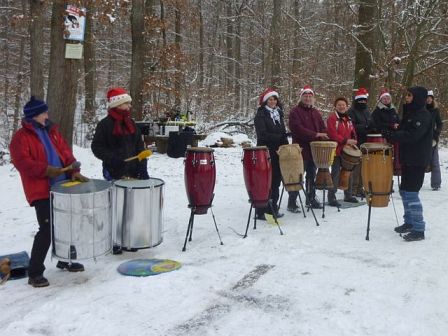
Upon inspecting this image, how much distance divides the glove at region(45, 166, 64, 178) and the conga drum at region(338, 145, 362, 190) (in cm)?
469

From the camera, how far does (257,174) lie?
6.05 metres

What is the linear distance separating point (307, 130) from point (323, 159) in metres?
0.51

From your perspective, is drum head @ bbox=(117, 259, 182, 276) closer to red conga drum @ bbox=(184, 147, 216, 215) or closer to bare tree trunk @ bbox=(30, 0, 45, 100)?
red conga drum @ bbox=(184, 147, 216, 215)

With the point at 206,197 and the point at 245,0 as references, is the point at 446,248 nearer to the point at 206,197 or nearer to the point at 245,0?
the point at 206,197

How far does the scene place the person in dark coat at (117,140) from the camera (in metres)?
5.19

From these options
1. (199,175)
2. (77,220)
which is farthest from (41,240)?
(199,175)

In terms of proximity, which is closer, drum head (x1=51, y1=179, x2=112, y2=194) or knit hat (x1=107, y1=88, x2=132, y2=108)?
drum head (x1=51, y1=179, x2=112, y2=194)

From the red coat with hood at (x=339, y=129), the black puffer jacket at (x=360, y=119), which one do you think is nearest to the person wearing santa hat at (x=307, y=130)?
the red coat with hood at (x=339, y=129)

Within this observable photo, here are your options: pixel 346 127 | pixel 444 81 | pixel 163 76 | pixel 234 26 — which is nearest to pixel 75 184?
pixel 346 127

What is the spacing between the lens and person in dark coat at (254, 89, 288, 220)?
6.78 metres

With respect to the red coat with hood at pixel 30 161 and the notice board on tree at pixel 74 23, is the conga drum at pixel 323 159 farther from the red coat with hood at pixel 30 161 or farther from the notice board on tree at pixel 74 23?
the notice board on tree at pixel 74 23

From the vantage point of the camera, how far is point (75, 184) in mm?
4402

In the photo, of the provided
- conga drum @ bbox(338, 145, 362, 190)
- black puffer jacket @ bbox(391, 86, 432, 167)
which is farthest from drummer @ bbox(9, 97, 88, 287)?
conga drum @ bbox(338, 145, 362, 190)

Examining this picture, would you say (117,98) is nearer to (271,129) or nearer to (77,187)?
(77,187)
